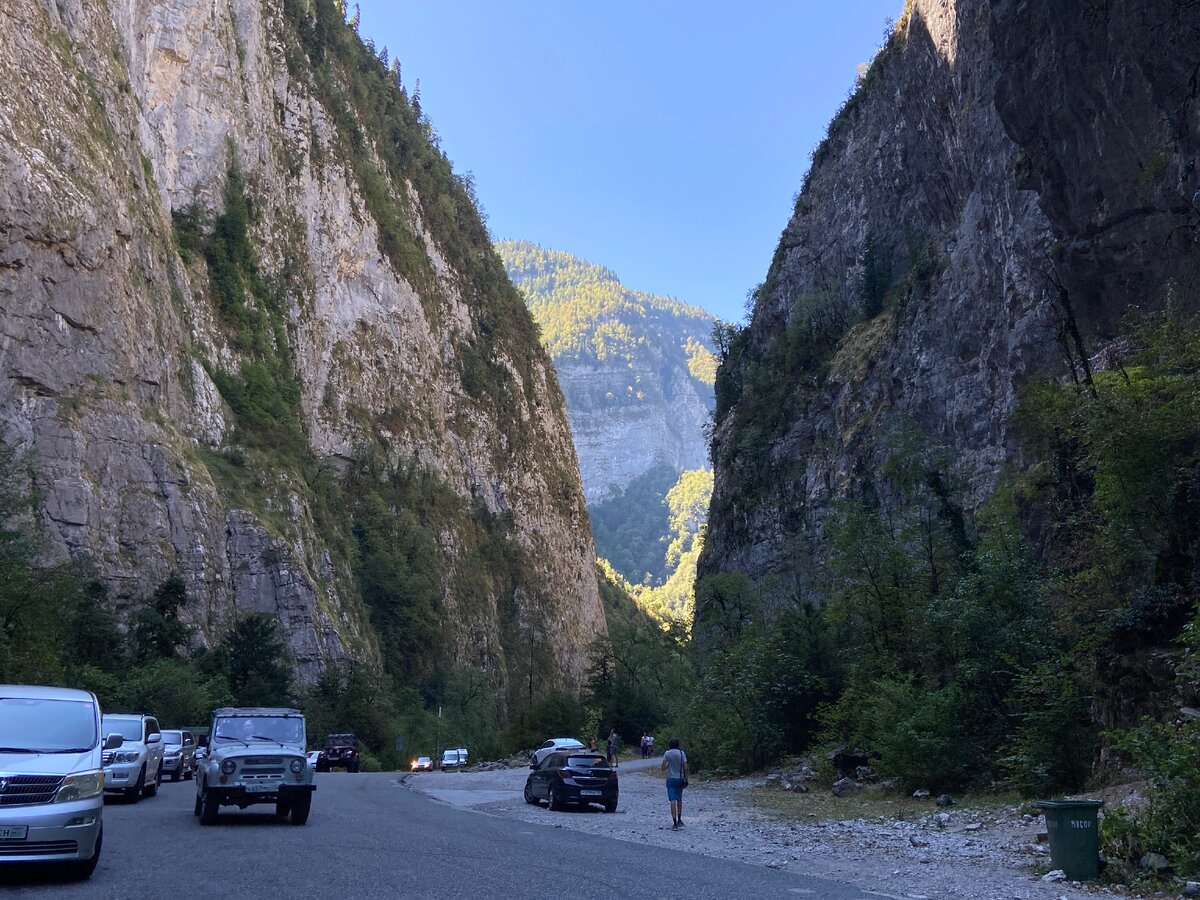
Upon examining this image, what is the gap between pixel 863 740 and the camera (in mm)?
24000

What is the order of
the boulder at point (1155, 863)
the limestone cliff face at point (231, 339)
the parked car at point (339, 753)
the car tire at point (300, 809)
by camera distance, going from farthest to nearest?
the parked car at point (339, 753) < the limestone cliff face at point (231, 339) < the car tire at point (300, 809) < the boulder at point (1155, 863)

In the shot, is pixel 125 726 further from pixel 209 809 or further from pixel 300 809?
pixel 300 809

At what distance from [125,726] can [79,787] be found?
12.3 m

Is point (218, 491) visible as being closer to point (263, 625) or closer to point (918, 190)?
Answer: point (263, 625)

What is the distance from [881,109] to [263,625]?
125 feet

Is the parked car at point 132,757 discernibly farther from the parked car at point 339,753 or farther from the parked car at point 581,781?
the parked car at point 339,753

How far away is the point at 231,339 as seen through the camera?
57688mm

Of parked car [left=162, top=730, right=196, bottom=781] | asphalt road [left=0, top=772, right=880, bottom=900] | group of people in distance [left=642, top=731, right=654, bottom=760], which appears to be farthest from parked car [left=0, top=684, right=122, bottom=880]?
group of people in distance [left=642, top=731, right=654, bottom=760]

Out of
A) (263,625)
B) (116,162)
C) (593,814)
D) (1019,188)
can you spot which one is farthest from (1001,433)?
(116,162)

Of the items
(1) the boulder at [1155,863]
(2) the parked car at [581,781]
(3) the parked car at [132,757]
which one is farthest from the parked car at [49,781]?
(2) the parked car at [581,781]

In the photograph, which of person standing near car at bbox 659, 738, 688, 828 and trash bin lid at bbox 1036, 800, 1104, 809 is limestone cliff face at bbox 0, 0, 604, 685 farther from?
trash bin lid at bbox 1036, 800, 1104, 809

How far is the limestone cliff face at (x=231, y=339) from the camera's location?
129 ft

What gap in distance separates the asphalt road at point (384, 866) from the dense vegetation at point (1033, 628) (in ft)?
15.3

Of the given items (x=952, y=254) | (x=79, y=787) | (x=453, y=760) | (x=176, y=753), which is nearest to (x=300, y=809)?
(x=79, y=787)
